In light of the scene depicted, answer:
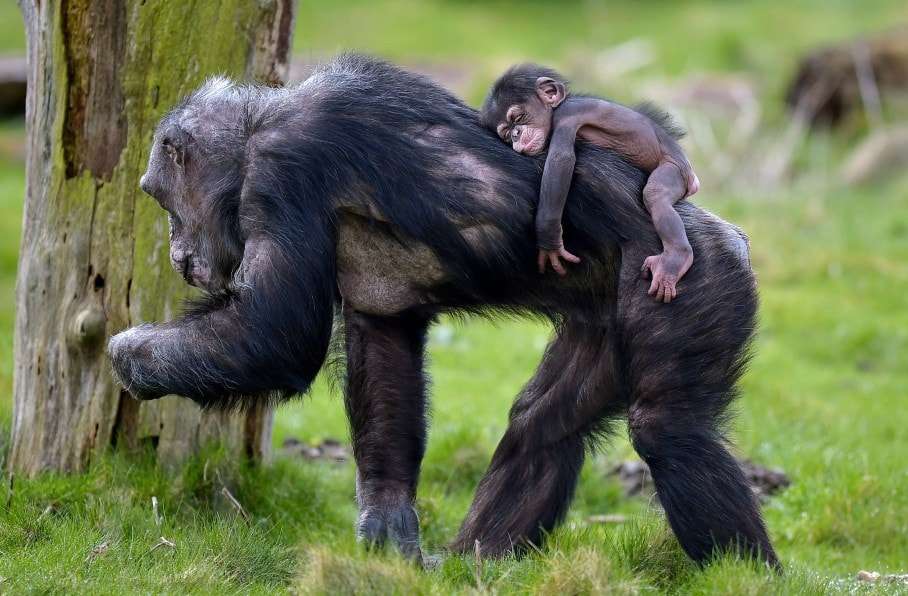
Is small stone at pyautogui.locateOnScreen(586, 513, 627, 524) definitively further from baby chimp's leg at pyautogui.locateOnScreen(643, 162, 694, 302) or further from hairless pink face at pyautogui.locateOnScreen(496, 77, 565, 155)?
→ hairless pink face at pyautogui.locateOnScreen(496, 77, 565, 155)

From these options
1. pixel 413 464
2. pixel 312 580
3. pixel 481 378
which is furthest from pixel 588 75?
pixel 312 580

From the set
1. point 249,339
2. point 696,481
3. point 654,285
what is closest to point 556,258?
point 654,285

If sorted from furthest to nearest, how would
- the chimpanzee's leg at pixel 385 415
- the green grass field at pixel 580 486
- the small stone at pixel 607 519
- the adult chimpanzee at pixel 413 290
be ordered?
1. the small stone at pixel 607 519
2. the chimpanzee's leg at pixel 385 415
3. the adult chimpanzee at pixel 413 290
4. the green grass field at pixel 580 486

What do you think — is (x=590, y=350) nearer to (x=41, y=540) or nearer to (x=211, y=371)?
(x=211, y=371)

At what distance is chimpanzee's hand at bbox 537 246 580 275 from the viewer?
539cm

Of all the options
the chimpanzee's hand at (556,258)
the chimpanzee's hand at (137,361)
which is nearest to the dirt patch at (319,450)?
the chimpanzee's hand at (137,361)

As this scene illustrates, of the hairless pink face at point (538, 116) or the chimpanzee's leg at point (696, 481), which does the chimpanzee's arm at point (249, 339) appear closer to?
the hairless pink face at point (538, 116)

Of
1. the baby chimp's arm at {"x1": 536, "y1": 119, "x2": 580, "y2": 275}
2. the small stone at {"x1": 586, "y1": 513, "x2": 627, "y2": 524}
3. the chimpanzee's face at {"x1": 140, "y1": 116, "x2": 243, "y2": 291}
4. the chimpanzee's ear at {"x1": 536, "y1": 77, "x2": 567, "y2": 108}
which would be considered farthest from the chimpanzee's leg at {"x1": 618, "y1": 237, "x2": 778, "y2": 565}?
the small stone at {"x1": 586, "y1": 513, "x2": 627, "y2": 524}

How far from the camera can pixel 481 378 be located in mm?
10969

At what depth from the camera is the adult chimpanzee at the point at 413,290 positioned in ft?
17.3

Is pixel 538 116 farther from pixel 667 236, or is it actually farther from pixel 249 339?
pixel 249 339

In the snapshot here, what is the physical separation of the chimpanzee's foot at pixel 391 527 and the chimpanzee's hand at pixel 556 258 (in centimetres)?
132

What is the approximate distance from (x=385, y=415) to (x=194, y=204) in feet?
4.28

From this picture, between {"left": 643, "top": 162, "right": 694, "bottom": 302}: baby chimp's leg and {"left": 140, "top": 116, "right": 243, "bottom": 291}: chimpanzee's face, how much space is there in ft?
6.04
